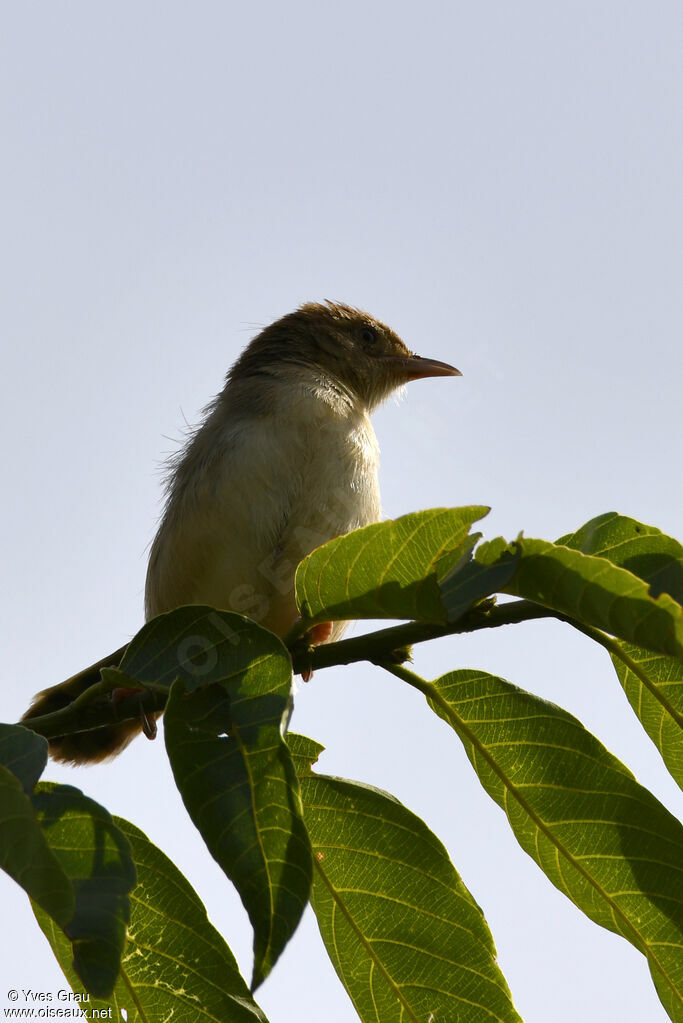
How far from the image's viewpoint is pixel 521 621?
1772mm

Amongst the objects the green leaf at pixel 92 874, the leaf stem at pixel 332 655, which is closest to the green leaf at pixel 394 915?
the leaf stem at pixel 332 655

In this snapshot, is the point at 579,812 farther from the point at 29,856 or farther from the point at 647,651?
the point at 29,856

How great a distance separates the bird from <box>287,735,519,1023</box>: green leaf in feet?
4.30

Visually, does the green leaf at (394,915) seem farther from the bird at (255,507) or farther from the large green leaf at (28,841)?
the bird at (255,507)

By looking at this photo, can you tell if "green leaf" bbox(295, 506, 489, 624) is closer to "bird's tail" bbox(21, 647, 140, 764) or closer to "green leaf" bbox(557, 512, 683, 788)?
"green leaf" bbox(557, 512, 683, 788)

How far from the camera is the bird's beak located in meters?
5.64

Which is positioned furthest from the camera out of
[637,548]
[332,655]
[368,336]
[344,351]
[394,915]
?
[368,336]

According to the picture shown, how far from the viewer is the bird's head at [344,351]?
5188mm

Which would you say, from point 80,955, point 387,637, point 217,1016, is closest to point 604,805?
point 387,637

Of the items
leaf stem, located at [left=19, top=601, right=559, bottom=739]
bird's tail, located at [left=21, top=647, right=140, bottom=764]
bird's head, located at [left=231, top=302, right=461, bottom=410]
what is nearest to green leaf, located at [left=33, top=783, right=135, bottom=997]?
leaf stem, located at [left=19, top=601, right=559, bottom=739]

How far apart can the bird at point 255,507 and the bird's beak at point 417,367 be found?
1.19m

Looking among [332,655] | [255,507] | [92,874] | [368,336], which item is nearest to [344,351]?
[368,336]

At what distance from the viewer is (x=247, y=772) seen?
5.32 ft

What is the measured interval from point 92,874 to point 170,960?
1.68 ft
